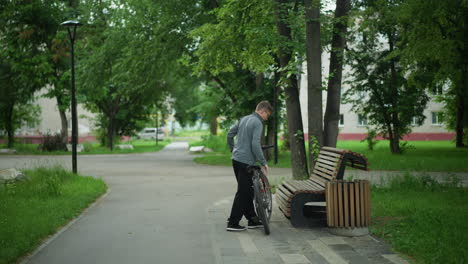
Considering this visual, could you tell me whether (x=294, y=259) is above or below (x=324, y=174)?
below

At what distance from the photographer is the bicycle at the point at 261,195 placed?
7.13 m

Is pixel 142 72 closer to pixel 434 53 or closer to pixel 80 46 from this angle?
pixel 80 46

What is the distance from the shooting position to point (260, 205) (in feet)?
23.5

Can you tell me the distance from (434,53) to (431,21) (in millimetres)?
1245

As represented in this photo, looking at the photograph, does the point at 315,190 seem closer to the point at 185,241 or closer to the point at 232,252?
the point at 232,252

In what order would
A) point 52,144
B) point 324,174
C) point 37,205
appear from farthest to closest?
point 52,144, point 37,205, point 324,174

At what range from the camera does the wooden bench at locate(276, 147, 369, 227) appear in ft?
24.2

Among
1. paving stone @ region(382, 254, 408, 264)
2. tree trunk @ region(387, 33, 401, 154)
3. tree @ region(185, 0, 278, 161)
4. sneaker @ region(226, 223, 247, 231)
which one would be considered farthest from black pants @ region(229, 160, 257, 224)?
tree trunk @ region(387, 33, 401, 154)

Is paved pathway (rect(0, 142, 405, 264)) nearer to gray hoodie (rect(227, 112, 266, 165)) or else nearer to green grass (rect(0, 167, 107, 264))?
green grass (rect(0, 167, 107, 264))

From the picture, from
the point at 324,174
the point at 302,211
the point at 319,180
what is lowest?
the point at 302,211

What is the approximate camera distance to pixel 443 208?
28.3ft

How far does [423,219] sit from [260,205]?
2.43 m

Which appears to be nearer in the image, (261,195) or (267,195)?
(261,195)

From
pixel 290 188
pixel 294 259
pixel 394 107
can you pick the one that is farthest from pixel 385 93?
pixel 294 259
